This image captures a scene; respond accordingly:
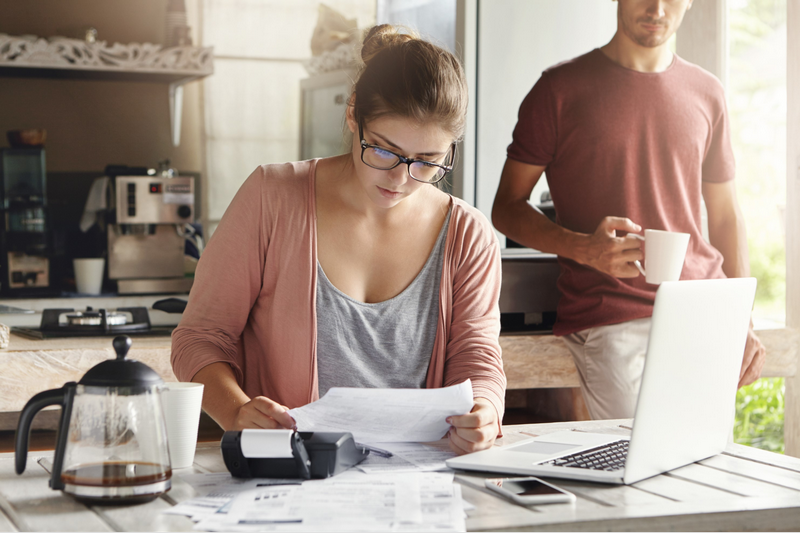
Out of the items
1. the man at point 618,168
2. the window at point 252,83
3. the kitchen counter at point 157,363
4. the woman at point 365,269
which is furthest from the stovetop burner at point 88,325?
the window at point 252,83

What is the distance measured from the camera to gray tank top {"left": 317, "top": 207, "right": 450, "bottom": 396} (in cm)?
151

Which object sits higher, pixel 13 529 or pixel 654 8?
pixel 654 8

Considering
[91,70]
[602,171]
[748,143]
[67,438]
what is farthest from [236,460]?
[748,143]

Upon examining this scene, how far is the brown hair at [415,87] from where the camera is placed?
→ 1.36 m

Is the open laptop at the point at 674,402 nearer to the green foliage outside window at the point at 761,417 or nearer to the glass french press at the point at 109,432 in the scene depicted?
the glass french press at the point at 109,432

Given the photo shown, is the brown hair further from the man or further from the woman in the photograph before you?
the man

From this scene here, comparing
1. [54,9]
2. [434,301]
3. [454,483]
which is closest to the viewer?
[454,483]

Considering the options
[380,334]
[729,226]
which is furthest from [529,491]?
[729,226]

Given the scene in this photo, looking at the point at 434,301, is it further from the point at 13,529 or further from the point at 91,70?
the point at 91,70

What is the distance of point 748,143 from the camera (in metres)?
6.30

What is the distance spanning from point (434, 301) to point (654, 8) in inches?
42.4

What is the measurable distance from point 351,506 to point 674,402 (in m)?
0.45

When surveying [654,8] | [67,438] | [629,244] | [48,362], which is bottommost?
[48,362]

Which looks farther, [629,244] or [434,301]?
[629,244]
